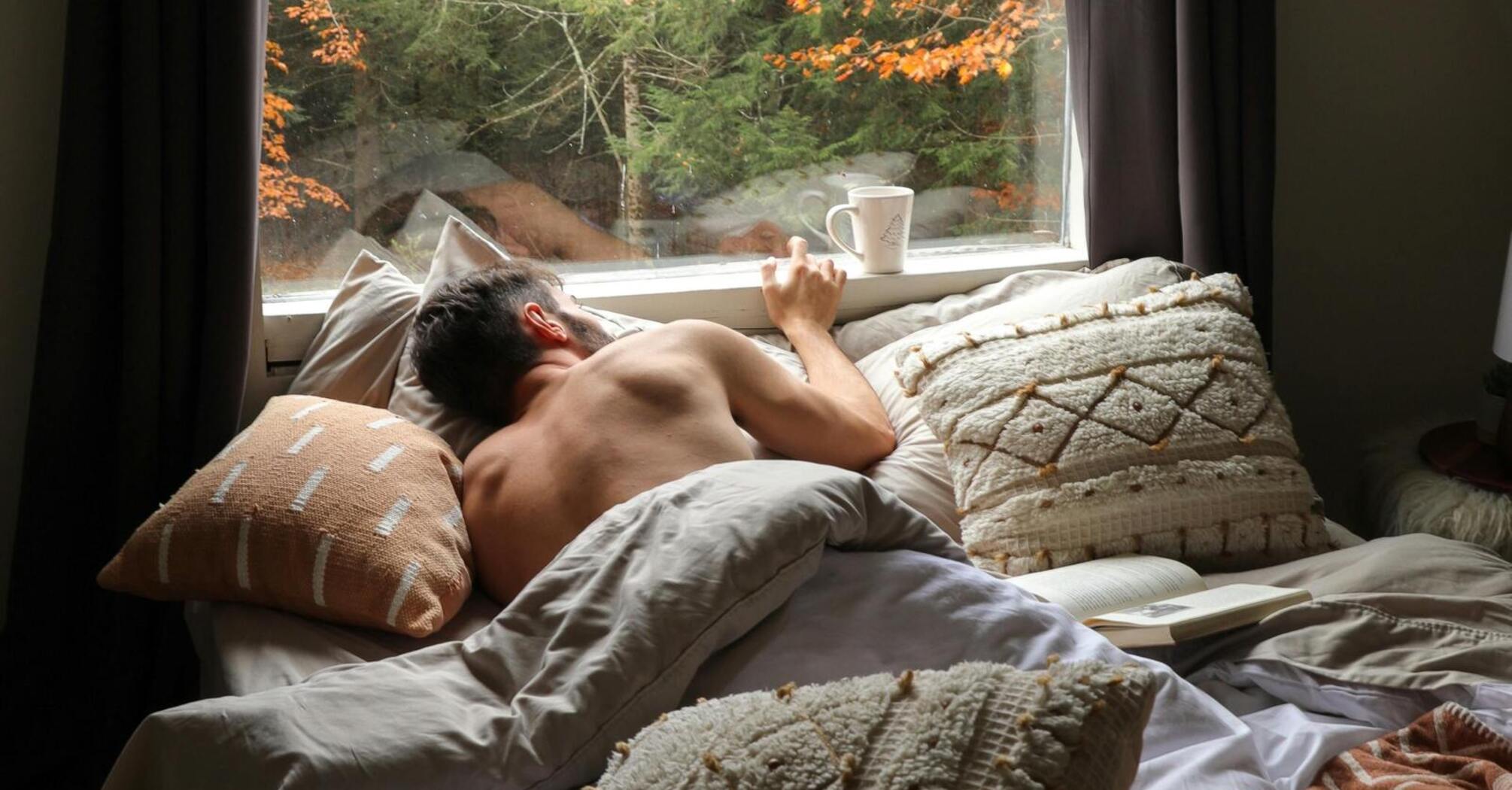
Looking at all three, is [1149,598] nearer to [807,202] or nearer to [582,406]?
[582,406]

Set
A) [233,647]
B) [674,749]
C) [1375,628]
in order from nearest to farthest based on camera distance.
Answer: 1. [674,749]
2. [1375,628]
3. [233,647]

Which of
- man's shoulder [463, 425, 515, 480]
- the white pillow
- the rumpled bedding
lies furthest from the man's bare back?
the rumpled bedding

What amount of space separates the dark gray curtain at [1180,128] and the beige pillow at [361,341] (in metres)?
1.23

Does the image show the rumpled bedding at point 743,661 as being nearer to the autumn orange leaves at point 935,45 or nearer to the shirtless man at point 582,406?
the shirtless man at point 582,406

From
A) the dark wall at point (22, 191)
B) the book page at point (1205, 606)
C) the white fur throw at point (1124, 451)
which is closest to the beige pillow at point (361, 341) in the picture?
the dark wall at point (22, 191)

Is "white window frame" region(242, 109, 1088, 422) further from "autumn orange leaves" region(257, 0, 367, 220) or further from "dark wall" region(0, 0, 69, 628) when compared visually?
"dark wall" region(0, 0, 69, 628)

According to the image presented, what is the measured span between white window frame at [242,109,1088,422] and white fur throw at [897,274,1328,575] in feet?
1.78

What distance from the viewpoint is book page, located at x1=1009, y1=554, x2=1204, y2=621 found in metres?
1.49

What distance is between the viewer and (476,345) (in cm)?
186

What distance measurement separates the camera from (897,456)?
6.23 feet

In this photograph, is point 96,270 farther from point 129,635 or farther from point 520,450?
point 520,450

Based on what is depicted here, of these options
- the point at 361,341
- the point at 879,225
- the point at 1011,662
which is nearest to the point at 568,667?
the point at 1011,662

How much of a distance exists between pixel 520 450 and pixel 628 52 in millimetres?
905

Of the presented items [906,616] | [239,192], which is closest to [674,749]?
[906,616]
